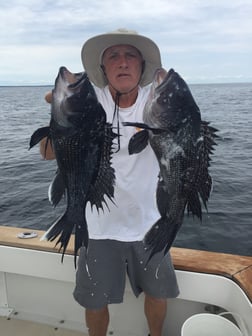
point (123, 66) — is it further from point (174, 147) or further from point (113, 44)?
point (174, 147)

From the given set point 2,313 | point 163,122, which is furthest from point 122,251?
point 2,313

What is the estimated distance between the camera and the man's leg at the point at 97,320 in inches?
105

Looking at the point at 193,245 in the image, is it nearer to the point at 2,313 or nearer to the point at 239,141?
the point at 2,313

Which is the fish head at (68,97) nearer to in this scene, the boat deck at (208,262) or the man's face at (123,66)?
the man's face at (123,66)

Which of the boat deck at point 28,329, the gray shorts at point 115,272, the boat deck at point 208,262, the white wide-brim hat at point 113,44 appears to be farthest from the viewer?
the boat deck at point 28,329

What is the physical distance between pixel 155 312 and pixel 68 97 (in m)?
1.82

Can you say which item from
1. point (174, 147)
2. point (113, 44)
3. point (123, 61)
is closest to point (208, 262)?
point (174, 147)

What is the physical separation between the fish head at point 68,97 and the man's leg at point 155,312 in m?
1.60

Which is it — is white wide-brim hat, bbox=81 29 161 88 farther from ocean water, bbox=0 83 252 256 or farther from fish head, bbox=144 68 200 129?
ocean water, bbox=0 83 252 256

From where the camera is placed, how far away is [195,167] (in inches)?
80.4

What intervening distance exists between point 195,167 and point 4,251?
2017 mm

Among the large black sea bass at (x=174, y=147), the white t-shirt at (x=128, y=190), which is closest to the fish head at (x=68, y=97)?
the large black sea bass at (x=174, y=147)

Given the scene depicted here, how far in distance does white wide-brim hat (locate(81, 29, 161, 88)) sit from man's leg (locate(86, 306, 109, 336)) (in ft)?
5.50

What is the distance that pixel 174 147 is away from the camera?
2023 mm
